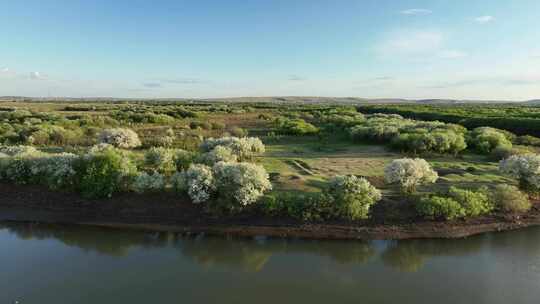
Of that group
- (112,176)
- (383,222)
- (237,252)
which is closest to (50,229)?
(112,176)

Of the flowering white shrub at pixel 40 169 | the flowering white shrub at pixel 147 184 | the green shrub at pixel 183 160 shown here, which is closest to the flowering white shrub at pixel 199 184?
the flowering white shrub at pixel 147 184

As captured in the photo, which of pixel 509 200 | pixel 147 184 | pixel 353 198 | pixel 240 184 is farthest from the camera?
pixel 147 184

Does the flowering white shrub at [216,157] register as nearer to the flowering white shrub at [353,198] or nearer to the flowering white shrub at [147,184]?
the flowering white shrub at [147,184]

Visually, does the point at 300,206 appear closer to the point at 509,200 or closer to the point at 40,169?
the point at 509,200

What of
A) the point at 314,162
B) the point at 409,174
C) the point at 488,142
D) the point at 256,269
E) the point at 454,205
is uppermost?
the point at 488,142

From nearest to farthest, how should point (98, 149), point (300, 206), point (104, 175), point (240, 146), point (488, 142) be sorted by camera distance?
point (300, 206) < point (104, 175) < point (98, 149) < point (240, 146) < point (488, 142)

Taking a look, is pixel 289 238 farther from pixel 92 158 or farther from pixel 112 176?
pixel 92 158

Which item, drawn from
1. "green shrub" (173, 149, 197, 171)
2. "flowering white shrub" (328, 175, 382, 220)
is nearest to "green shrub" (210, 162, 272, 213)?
"flowering white shrub" (328, 175, 382, 220)

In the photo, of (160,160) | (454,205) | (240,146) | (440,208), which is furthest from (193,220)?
(454,205)
